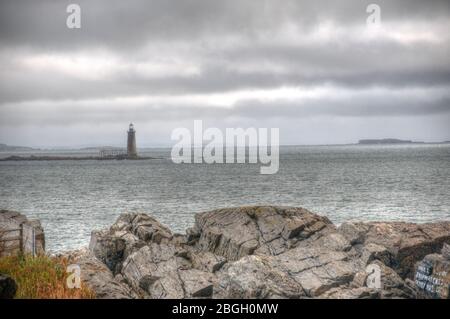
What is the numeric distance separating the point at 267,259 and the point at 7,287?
7966 mm

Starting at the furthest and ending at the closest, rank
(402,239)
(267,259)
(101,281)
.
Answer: (402,239)
(267,259)
(101,281)

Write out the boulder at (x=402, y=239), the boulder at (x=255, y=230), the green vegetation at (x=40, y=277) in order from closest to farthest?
the green vegetation at (x=40, y=277)
the boulder at (x=255, y=230)
the boulder at (x=402, y=239)

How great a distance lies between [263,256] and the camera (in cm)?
1736

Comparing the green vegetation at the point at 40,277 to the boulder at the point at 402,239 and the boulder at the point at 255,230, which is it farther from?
the boulder at the point at 402,239

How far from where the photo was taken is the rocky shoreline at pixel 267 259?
52.3ft

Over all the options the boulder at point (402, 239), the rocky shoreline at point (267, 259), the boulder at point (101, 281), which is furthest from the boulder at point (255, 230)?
the boulder at point (101, 281)

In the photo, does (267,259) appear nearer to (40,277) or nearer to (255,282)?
(255,282)

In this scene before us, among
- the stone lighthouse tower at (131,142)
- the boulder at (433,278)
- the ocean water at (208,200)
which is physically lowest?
the ocean water at (208,200)

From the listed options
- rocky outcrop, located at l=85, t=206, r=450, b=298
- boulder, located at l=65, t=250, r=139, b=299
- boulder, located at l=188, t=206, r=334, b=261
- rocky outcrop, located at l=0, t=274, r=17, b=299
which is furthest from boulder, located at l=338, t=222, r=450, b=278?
rocky outcrop, located at l=0, t=274, r=17, b=299

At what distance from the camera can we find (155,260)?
58.4 ft

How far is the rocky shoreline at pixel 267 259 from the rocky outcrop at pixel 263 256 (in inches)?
1.3

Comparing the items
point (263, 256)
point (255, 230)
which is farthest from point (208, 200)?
point (263, 256)
